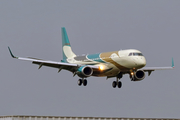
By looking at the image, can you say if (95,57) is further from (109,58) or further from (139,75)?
(139,75)

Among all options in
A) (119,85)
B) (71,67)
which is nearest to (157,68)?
(119,85)

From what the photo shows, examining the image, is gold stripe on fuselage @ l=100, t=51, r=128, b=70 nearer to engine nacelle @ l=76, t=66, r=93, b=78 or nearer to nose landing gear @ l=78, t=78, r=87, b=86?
engine nacelle @ l=76, t=66, r=93, b=78

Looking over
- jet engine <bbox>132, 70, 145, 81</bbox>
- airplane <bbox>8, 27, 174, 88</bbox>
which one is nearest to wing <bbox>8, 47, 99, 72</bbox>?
airplane <bbox>8, 27, 174, 88</bbox>

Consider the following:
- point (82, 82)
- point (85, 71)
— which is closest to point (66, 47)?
point (82, 82)

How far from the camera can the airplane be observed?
93938mm

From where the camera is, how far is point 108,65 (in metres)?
97.2

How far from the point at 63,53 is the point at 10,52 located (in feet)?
70.5

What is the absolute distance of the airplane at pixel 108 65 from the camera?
308 feet

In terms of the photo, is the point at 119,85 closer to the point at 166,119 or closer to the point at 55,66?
the point at 55,66

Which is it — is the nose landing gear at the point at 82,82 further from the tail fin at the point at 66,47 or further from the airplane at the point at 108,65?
the tail fin at the point at 66,47

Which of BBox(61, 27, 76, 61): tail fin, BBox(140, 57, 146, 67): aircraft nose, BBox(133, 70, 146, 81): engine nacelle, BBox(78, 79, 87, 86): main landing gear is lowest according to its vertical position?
BBox(78, 79, 87, 86): main landing gear

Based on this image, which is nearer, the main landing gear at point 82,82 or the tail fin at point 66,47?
the main landing gear at point 82,82

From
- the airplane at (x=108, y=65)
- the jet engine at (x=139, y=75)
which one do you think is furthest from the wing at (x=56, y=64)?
the jet engine at (x=139, y=75)

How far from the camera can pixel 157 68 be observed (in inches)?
4107
